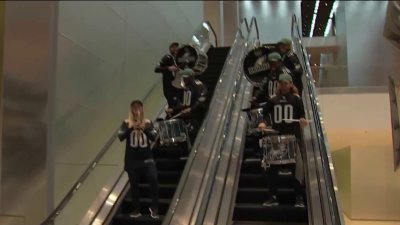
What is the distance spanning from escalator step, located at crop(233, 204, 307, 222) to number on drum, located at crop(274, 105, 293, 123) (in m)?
0.90

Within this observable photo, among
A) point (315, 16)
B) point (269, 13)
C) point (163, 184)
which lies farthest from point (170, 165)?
point (269, 13)

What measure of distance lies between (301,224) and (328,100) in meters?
3.22

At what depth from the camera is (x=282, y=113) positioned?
484 centimetres

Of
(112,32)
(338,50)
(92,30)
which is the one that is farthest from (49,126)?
(338,50)

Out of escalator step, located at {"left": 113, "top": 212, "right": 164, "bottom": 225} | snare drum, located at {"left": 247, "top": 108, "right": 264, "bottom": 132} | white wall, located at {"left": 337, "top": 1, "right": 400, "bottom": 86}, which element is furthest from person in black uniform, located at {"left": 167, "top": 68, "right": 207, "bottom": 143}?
white wall, located at {"left": 337, "top": 1, "right": 400, "bottom": 86}

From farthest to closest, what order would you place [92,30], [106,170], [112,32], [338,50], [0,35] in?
1. [338,50]
2. [112,32]
3. [92,30]
4. [0,35]
5. [106,170]

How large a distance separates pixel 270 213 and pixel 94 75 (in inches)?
175

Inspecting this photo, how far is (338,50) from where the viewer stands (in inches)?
432

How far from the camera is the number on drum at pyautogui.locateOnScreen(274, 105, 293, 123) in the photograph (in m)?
4.83

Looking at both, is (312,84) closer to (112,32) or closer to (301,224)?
(301,224)

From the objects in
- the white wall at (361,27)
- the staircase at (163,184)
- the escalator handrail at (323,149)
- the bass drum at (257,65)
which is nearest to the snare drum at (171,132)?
the staircase at (163,184)

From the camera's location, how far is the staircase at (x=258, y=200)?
4691 millimetres

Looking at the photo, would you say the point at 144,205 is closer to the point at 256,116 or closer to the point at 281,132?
the point at 256,116

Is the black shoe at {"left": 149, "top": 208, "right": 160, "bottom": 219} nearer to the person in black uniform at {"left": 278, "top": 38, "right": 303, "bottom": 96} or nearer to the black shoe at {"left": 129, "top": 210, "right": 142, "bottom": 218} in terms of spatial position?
the black shoe at {"left": 129, "top": 210, "right": 142, "bottom": 218}
